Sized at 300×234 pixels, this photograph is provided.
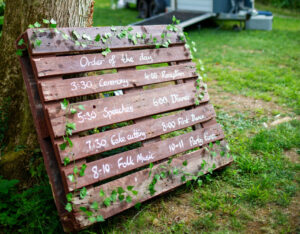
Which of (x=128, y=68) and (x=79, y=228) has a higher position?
(x=128, y=68)

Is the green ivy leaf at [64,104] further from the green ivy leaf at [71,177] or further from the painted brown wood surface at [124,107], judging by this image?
the green ivy leaf at [71,177]

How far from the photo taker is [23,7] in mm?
2941

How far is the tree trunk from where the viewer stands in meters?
2.81

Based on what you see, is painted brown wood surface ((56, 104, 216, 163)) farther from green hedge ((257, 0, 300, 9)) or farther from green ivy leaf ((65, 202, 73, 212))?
green hedge ((257, 0, 300, 9))

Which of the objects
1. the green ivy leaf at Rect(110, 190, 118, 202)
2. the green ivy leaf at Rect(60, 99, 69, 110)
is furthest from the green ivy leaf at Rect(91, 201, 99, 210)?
the green ivy leaf at Rect(60, 99, 69, 110)

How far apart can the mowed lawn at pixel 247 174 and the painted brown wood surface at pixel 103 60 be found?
124 cm

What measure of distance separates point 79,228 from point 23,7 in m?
2.10

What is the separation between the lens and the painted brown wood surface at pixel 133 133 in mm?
2316

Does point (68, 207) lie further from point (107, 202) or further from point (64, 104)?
point (64, 104)

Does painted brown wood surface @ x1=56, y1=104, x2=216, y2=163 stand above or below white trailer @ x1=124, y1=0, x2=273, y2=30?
above

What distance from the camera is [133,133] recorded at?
261 cm

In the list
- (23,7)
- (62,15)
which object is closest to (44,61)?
(62,15)

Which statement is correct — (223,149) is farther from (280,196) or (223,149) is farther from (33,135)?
(33,135)

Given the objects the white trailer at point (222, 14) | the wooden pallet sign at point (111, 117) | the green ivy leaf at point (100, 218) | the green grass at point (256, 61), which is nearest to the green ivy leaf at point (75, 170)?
the wooden pallet sign at point (111, 117)
